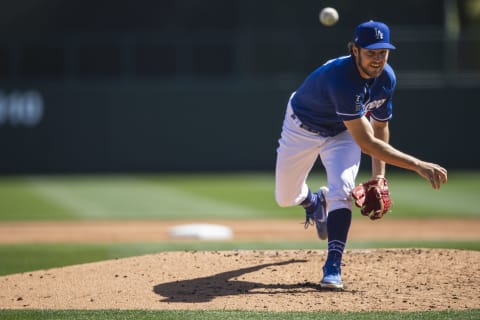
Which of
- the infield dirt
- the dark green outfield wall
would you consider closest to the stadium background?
the dark green outfield wall

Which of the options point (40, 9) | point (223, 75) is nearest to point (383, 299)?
point (223, 75)

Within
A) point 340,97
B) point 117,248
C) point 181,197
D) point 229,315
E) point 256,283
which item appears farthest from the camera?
point 181,197

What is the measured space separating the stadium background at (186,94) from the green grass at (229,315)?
13488mm

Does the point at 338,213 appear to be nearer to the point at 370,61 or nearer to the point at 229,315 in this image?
the point at 370,61

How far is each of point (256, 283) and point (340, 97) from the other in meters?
1.40

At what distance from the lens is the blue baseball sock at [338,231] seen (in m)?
5.29

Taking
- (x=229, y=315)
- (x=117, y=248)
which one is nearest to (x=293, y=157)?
(x=229, y=315)

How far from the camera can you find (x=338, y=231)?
5309 millimetres

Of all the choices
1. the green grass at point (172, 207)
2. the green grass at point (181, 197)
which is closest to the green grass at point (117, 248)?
the green grass at point (172, 207)

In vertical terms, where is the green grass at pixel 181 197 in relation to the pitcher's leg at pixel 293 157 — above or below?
below

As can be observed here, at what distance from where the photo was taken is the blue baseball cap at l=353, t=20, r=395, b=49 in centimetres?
504

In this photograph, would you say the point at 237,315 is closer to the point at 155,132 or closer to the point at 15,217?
the point at 15,217

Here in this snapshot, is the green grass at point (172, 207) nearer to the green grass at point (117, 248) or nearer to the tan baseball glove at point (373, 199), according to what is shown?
the green grass at point (117, 248)

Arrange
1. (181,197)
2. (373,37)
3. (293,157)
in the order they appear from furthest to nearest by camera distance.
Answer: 1. (181,197)
2. (293,157)
3. (373,37)
